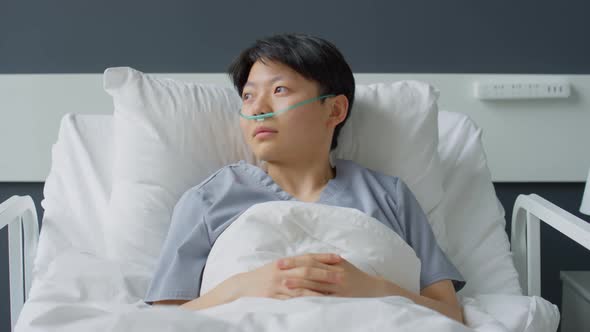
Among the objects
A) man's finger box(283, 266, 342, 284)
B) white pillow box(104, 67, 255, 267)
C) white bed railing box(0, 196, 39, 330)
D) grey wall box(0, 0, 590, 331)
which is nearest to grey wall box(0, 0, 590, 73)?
grey wall box(0, 0, 590, 331)

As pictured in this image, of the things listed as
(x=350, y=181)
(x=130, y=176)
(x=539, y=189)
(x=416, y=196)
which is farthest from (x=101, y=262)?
(x=539, y=189)

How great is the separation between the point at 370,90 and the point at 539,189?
33.4 inches

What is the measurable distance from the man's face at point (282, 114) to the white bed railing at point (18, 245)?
631 mm

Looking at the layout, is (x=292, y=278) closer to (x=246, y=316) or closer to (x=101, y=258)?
(x=246, y=316)

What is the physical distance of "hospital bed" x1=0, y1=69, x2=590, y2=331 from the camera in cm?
138

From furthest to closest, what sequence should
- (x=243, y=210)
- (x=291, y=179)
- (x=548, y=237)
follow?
1. (x=548, y=237)
2. (x=291, y=179)
3. (x=243, y=210)

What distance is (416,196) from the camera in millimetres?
1713

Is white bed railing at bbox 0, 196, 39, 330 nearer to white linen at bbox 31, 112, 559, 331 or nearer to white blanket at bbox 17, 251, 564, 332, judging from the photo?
white linen at bbox 31, 112, 559, 331

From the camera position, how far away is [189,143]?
5.47 feet

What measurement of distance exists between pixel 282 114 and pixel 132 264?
1.58ft

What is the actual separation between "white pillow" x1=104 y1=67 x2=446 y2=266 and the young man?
10cm

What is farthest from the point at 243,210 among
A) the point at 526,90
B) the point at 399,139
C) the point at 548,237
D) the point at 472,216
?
the point at 548,237

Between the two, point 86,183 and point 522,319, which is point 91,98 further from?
point 522,319

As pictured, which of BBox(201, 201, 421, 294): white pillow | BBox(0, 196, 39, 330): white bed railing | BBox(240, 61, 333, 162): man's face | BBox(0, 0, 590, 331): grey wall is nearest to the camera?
BBox(201, 201, 421, 294): white pillow
